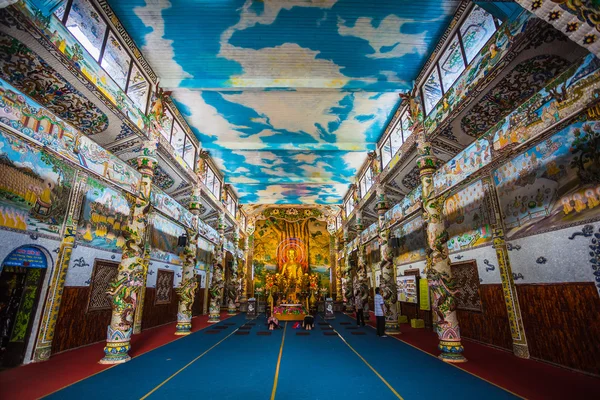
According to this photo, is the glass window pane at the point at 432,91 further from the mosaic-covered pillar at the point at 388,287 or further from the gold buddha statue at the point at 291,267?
the gold buddha statue at the point at 291,267

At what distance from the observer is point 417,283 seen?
12172 mm

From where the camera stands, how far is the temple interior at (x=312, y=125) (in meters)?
5.12

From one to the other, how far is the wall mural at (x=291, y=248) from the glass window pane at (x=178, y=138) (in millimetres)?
17405

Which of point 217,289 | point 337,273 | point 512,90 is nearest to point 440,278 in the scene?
point 512,90

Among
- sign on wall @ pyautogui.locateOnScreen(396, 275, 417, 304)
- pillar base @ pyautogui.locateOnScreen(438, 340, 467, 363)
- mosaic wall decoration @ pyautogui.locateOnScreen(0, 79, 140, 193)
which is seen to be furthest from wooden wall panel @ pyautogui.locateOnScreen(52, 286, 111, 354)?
sign on wall @ pyautogui.locateOnScreen(396, 275, 417, 304)

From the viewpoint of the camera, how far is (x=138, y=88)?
8.41m

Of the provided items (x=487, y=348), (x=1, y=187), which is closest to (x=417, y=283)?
(x=487, y=348)

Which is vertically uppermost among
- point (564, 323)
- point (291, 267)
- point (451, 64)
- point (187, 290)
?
point (451, 64)

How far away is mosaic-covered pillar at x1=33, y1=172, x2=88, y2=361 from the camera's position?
6465 mm

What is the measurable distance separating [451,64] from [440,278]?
5733mm

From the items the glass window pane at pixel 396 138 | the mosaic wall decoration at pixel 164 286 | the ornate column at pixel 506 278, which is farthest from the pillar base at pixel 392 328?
the mosaic wall decoration at pixel 164 286

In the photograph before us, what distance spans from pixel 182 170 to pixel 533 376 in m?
11.7

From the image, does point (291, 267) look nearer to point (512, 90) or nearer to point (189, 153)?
point (189, 153)

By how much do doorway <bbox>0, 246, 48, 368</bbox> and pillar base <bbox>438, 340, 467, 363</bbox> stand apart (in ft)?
30.7
